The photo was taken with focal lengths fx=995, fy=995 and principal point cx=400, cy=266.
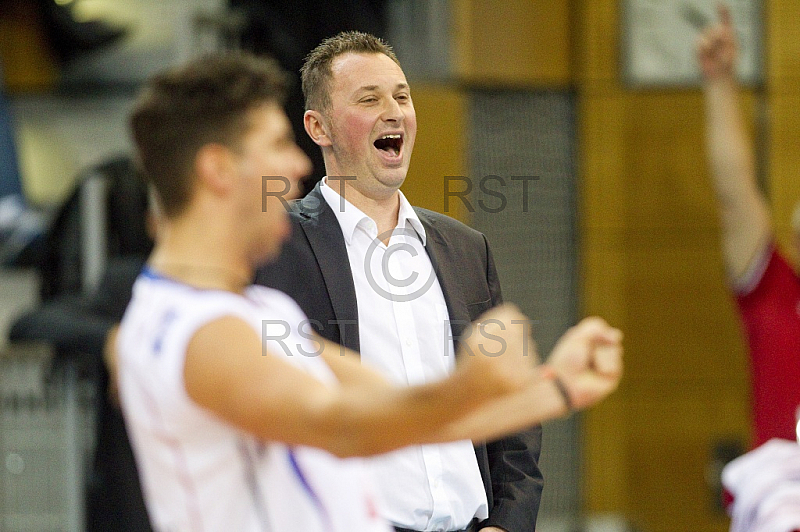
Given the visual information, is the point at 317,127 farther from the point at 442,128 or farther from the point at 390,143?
the point at 442,128

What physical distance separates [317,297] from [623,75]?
10.8 feet

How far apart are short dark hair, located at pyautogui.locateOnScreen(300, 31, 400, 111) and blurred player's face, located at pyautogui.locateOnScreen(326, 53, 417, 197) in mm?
14

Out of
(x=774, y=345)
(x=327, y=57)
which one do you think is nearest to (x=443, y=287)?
(x=327, y=57)

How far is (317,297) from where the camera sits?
1995 mm

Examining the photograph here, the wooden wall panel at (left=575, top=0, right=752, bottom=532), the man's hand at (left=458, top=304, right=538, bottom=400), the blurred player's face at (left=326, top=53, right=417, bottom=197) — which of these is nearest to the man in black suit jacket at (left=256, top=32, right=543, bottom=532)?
the blurred player's face at (left=326, top=53, right=417, bottom=197)

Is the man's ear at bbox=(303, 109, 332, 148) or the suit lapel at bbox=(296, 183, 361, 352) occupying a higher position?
the man's ear at bbox=(303, 109, 332, 148)

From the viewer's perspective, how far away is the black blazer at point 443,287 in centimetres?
199

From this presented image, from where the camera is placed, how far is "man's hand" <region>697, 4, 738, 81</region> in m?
4.10

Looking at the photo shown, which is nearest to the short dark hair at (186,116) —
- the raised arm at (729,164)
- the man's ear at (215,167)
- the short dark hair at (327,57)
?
the man's ear at (215,167)

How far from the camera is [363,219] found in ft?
6.69

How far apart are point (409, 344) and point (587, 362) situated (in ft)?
2.45

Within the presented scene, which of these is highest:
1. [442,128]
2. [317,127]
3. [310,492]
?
[317,127]

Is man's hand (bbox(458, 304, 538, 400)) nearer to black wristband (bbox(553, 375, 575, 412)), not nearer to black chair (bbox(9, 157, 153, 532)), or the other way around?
black wristband (bbox(553, 375, 575, 412))

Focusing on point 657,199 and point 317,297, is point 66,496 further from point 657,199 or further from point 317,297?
point 657,199
